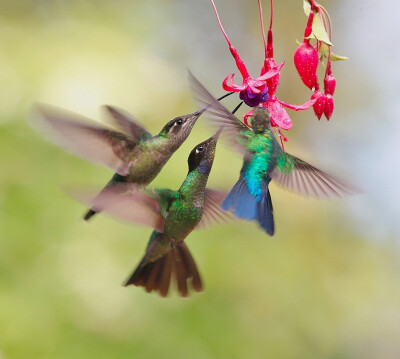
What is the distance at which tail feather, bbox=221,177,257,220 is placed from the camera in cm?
93

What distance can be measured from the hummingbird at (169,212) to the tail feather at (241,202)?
7cm

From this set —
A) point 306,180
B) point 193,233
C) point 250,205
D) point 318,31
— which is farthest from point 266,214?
point 193,233

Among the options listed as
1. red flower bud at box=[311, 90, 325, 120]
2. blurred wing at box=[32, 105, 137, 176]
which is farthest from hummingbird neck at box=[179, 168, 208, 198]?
red flower bud at box=[311, 90, 325, 120]

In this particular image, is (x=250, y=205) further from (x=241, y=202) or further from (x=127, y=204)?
(x=127, y=204)

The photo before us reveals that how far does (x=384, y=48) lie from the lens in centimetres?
302

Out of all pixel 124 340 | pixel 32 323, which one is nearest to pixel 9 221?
pixel 32 323

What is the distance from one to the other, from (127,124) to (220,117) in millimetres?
247

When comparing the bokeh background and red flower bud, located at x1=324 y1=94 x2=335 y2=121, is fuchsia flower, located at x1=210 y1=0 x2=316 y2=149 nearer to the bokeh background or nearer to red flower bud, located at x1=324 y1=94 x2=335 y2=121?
red flower bud, located at x1=324 y1=94 x2=335 y2=121

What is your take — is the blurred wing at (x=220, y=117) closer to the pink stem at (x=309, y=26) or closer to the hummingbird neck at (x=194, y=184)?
the hummingbird neck at (x=194, y=184)

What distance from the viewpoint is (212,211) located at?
116 cm

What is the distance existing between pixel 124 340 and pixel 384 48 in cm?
187

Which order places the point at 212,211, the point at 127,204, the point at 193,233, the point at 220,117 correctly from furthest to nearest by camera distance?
1. the point at 193,233
2. the point at 212,211
3. the point at 127,204
4. the point at 220,117

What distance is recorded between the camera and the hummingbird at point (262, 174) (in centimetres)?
95

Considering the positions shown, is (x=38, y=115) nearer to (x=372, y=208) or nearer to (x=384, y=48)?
(x=372, y=208)
